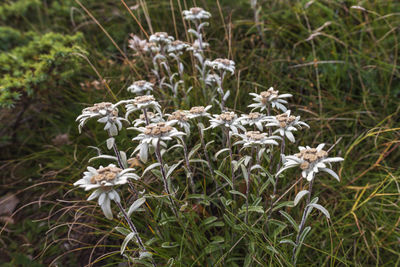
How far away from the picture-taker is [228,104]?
2.57 metres

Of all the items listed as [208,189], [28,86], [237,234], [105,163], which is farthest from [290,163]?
[28,86]

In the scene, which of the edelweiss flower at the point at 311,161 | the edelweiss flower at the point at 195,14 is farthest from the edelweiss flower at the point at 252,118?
the edelweiss flower at the point at 195,14

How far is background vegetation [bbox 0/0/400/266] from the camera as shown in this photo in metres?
2.04

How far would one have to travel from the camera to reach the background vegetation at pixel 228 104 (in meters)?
2.04

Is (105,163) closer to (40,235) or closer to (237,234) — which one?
(40,235)

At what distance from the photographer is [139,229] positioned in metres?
2.10

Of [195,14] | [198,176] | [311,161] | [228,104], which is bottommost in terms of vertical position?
[198,176]

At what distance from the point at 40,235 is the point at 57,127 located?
→ 1.08 metres

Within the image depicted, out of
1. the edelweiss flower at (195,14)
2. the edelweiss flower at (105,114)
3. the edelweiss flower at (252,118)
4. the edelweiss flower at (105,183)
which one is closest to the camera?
the edelweiss flower at (105,183)

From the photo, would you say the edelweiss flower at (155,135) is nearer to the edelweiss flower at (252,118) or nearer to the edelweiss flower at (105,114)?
the edelweiss flower at (105,114)

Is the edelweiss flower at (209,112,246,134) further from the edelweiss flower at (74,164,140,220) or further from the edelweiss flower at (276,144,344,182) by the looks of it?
the edelweiss flower at (74,164,140,220)

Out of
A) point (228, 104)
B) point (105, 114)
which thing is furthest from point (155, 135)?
point (228, 104)

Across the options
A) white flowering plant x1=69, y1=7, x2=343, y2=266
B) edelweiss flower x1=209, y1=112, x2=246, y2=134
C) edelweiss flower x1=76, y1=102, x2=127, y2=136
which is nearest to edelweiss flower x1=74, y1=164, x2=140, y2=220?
white flowering plant x1=69, y1=7, x2=343, y2=266

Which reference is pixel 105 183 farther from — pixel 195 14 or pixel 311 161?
pixel 195 14
